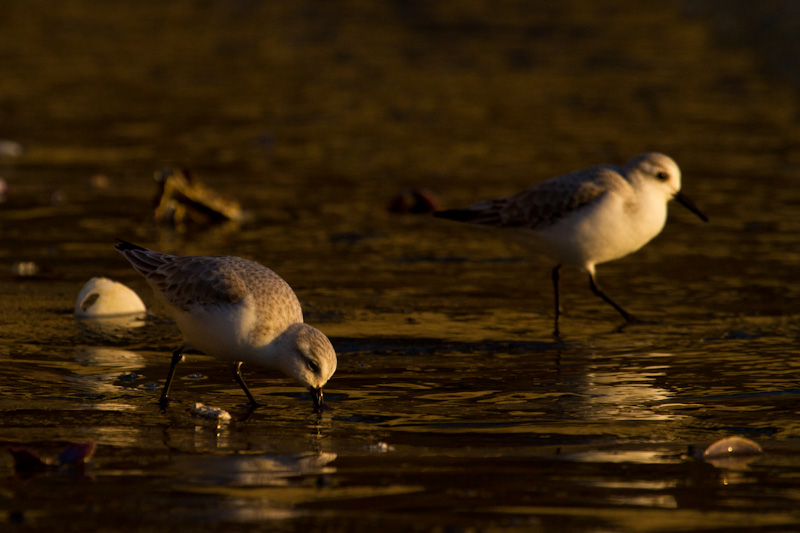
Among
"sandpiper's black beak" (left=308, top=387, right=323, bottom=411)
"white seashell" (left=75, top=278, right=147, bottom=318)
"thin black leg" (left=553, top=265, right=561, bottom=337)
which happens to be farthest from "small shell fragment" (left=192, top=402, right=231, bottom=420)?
"thin black leg" (left=553, top=265, right=561, bottom=337)

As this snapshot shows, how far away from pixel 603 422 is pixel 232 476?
6.30 feet

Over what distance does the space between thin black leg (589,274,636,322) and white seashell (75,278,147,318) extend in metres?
3.26

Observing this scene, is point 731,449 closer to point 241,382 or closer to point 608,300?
point 241,382

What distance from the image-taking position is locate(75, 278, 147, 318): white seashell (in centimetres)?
848

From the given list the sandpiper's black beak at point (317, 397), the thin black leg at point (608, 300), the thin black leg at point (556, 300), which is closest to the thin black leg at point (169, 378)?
the sandpiper's black beak at point (317, 397)

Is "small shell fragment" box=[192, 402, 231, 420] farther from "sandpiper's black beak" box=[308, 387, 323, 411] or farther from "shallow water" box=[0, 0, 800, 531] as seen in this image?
"sandpiper's black beak" box=[308, 387, 323, 411]

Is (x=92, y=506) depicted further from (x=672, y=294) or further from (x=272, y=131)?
(x=272, y=131)

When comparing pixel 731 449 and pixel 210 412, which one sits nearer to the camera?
pixel 731 449

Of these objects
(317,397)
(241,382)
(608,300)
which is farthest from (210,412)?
(608,300)

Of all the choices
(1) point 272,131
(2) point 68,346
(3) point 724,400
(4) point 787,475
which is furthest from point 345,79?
(4) point 787,475

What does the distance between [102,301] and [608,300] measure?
3.47m

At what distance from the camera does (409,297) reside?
30.3 ft

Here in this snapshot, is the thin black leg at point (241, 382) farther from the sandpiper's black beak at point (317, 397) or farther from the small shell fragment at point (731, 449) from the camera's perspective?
the small shell fragment at point (731, 449)

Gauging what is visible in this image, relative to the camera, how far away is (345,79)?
19922 mm
